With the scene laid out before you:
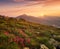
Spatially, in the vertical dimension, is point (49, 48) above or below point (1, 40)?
below

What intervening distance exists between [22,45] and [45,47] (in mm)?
4581

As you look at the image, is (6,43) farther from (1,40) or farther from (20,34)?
(20,34)

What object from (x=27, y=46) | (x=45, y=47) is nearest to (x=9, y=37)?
(x=27, y=46)

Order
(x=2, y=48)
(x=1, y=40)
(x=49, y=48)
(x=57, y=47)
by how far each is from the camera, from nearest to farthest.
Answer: (x=2, y=48) < (x=1, y=40) < (x=49, y=48) < (x=57, y=47)

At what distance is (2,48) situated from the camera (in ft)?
118

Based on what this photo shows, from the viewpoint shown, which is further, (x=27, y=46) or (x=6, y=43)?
(x=27, y=46)

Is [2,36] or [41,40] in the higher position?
[2,36]

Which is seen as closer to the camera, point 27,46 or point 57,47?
point 27,46

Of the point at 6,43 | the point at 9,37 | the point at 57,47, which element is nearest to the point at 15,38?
the point at 9,37

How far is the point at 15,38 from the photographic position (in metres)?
41.3

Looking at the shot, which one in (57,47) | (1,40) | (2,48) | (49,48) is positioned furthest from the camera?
(57,47)

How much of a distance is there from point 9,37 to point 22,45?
3.06m

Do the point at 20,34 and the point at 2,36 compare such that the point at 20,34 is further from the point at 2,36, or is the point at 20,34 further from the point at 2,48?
the point at 2,48

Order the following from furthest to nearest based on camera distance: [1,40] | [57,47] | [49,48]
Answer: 1. [57,47]
2. [49,48]
3. [1,40]
